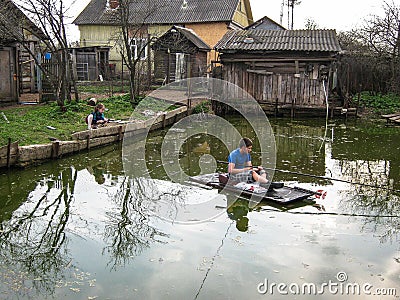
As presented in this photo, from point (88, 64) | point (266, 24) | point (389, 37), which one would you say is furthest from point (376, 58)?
point (88, 64)

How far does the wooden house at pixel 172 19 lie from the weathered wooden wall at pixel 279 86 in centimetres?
892

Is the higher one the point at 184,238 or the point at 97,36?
the point at 97,36

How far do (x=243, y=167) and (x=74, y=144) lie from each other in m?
5.60

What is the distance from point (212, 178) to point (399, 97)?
58.6 feet

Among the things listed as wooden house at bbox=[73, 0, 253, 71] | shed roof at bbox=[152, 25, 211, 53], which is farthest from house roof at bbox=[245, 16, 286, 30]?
shed roof at bbox=[152, 25, 211, 53]

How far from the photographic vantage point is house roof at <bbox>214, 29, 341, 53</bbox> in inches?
851

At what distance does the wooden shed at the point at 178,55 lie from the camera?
25.8 meters

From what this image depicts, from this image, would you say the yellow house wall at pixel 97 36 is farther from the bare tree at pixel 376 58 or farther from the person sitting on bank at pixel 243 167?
the person sitting on bank at pixel 243 167

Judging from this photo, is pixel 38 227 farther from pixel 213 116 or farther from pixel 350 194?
pixel 213 116

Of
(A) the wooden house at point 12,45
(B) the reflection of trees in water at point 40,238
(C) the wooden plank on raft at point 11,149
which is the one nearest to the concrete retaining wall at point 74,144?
(C) the wooden plank on raft at point 11,149

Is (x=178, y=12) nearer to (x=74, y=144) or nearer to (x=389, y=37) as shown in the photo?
(x=389, y=37)

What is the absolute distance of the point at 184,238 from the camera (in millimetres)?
7184

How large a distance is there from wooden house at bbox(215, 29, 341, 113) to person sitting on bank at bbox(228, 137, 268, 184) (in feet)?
42.2

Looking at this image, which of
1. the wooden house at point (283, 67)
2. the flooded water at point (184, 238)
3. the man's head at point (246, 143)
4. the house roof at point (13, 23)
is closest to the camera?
the flooded water at point (184, 238)
